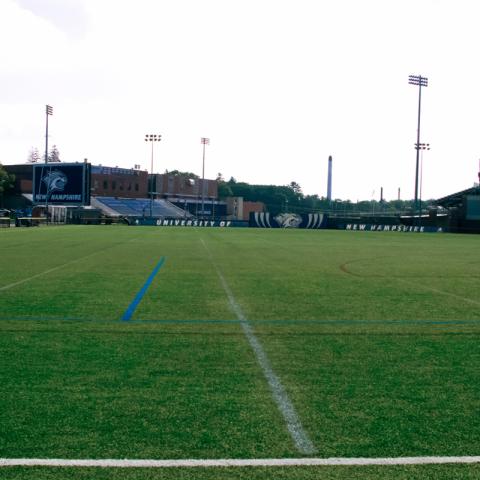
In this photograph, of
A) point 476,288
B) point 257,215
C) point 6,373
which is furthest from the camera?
point 257,215

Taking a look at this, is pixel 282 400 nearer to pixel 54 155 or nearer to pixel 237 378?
pixel 237 378

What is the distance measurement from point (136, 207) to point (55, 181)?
38.8 m

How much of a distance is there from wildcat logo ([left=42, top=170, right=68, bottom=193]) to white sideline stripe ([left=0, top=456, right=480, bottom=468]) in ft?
237

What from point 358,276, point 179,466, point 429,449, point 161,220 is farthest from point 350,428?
point 161,220

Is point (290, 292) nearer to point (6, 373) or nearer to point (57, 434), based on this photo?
point (6, 373)

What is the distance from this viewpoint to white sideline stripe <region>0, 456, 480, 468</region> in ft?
11.5

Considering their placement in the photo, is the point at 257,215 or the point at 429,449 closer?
the point at 429,449

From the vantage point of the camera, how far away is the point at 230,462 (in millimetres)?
3576

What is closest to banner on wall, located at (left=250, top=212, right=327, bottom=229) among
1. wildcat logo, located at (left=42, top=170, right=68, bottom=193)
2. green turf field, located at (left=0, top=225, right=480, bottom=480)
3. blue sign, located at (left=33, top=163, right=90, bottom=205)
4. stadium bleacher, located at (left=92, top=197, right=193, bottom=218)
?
blue sign, located at (left=33, top=163, right=90, bottom=205)

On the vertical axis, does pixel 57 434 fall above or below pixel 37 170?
below

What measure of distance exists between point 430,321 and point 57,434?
19.5ft

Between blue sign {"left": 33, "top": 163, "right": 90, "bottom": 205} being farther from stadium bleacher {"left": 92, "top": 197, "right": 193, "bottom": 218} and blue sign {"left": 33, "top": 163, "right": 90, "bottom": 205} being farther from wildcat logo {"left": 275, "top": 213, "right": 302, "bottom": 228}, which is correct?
stadium bleacher {"left": 92, "top": 197, "right": 193, "bottom": 218}

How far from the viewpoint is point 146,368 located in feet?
18.7

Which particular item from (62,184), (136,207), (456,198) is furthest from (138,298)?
(136,207)
